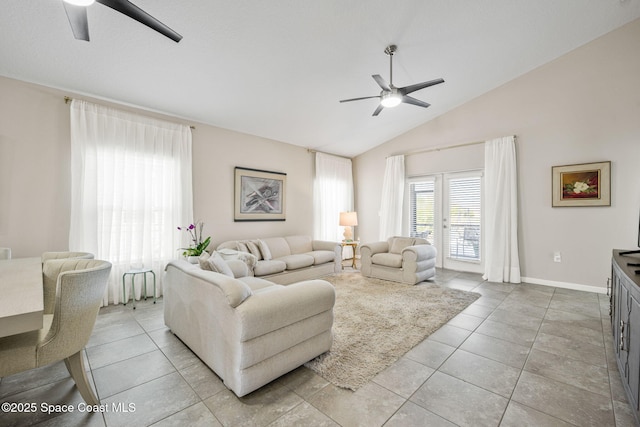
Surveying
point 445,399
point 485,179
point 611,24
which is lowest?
point 445,399

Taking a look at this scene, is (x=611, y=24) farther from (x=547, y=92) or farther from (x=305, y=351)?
(x=305, y=351)

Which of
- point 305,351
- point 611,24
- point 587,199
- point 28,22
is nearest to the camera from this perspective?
point 305,351

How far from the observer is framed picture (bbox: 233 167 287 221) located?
504cm

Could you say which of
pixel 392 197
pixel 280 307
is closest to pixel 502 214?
pixel 392 197

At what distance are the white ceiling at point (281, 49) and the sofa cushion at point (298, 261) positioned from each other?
2.49 m

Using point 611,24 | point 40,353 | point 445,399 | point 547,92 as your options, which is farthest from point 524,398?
point 611,24

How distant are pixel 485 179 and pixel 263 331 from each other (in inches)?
204

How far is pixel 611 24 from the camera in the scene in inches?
153

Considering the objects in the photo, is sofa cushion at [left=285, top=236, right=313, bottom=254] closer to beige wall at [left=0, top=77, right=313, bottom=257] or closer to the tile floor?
the tile floor

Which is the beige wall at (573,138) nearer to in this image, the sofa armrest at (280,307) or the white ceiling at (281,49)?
the white ceiling at (281,49)

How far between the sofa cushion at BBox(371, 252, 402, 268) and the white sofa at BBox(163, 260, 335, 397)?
279 cm

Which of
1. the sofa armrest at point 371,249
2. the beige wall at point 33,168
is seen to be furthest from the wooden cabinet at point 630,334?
the beige wall at point 33,168

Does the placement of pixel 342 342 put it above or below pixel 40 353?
below

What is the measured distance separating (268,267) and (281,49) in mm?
3019
